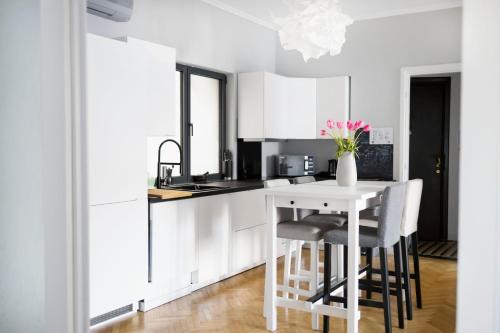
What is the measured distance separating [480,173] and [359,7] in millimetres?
4901

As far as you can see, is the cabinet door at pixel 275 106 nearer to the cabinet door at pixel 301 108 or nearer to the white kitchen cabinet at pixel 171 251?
the cabinet door at pixel 301 108

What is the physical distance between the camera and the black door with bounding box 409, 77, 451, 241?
262 inches

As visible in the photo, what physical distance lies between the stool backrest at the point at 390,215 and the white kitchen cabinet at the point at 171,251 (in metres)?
1.59

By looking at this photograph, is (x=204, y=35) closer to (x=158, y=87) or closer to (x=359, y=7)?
(x=158, y=87)

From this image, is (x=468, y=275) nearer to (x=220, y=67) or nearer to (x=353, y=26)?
(x=220, y=67)

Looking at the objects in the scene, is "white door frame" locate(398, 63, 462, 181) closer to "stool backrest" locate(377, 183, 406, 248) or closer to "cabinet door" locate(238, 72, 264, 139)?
"cabinet door" locate(238, 72, 264, 139)

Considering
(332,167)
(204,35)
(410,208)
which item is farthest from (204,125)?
(410,208)

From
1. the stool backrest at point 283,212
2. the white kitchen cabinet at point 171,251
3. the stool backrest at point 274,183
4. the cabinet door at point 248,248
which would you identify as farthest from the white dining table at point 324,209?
the cabinet door at point 248,248

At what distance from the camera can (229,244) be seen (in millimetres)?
4652

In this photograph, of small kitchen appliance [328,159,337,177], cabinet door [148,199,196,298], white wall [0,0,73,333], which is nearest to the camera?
white wall [0,0,73,333]

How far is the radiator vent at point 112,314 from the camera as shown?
3378mm

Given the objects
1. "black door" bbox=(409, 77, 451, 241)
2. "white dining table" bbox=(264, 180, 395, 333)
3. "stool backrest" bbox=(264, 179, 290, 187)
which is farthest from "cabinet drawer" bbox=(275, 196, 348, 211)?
"black door" bbox=(409, 77, 451, 241)

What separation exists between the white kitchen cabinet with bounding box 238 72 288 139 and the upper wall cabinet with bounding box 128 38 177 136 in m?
1.58

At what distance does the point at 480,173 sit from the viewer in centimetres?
109
